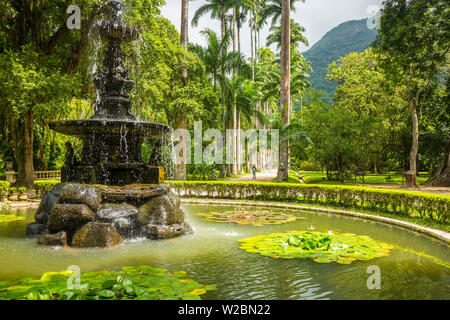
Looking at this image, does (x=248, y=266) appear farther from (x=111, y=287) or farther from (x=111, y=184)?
(x=111, y=184)

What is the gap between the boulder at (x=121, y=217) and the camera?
752 cm

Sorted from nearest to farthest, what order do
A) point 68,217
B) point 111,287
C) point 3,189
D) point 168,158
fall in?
1. point 111,287
2. point 68,217
3. point 3,189
4. point 168,158

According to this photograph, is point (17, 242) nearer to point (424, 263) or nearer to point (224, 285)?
point (224, 285)

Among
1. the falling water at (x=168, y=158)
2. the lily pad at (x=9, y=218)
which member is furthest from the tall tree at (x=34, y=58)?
the falling water at (x=168, y=158)

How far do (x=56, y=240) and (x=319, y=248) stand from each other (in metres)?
5.50

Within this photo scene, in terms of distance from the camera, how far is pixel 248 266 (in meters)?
5.66

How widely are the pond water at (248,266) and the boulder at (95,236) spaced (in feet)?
0.78

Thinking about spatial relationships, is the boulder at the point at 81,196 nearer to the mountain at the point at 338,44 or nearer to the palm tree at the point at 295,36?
the palm tree at the point at 295,36

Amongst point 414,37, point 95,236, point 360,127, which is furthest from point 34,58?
point 414,37

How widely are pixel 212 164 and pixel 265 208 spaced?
1463cm

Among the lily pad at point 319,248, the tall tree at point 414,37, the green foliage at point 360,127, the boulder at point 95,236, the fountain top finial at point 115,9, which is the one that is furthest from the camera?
the green foliage at point 360,127

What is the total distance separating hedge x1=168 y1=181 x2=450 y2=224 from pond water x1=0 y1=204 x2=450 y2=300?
2182mm

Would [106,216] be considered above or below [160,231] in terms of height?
above

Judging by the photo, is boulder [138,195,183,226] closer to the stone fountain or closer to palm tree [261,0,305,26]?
the stone fountain
